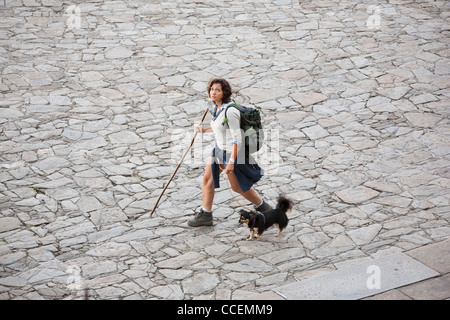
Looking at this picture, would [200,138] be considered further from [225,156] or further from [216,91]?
[216,91]

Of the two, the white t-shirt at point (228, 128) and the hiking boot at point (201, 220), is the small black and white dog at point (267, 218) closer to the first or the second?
the hiking boot at point (201, 220)

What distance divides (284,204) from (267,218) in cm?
26

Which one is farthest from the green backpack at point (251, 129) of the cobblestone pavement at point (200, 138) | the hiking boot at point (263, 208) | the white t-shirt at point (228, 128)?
the cobblestone pavement at point (200, 138)

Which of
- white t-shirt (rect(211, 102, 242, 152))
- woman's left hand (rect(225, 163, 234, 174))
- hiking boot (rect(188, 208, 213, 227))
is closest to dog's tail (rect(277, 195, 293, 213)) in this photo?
woman's left hand (rect(225, 163, 234, 174))

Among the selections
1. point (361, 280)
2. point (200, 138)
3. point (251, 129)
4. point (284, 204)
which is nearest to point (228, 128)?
point (251, 129)

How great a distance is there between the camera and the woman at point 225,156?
22.2 feet

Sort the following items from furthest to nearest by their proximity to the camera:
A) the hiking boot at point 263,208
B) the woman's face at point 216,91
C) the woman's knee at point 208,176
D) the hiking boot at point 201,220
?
the hiking boot at point 263,208
the hiking boot at point 201,220
the woman's knee at point 208,176
the woman's face at point 216,91

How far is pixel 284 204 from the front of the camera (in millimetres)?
6922

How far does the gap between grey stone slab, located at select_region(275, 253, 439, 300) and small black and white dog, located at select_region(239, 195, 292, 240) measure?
3.17 feet

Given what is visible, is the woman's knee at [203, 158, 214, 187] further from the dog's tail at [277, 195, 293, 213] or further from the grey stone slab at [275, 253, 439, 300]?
the grey stone slab at [275, 253, 439, 300]

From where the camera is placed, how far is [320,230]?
7.14 m

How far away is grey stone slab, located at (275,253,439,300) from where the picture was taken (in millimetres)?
5844
